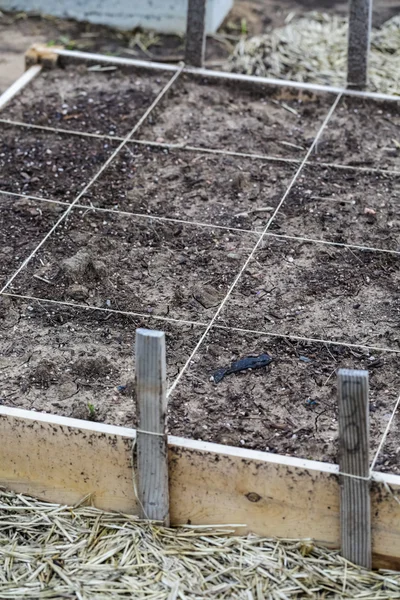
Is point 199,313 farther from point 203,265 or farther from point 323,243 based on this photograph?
point 323,243

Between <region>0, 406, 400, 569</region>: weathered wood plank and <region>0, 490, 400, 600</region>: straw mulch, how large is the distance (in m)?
0.06

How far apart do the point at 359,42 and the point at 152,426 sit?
138 inches

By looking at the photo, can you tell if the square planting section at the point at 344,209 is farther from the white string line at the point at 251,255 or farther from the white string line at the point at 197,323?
the white string line at the point at 197,323

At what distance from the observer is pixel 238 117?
19.5ft

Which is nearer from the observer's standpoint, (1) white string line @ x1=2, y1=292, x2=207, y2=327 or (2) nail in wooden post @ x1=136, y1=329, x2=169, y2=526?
(2) nail in wooden post @ x1=136, y1=329, x2=169, y2=526

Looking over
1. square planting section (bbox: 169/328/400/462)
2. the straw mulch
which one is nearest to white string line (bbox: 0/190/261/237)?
square planting section (bbox: 169/328/400/462)

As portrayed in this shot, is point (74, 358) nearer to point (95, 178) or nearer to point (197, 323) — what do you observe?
point (197, 323)

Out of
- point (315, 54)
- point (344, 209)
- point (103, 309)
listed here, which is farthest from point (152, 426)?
point (315, 54)

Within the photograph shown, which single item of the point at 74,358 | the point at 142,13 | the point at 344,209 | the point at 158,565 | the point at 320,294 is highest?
the point at 142,13

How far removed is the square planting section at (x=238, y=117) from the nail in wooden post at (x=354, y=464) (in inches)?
104

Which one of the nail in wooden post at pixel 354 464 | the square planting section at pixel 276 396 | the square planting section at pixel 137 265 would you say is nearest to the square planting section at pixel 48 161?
the square planting section at pixel 137 265

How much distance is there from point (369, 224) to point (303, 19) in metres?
3.24

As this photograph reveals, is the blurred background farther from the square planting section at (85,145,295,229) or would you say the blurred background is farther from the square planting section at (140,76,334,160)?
the square planting section at (85,145,295,229)

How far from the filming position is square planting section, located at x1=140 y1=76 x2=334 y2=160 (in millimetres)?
5664
